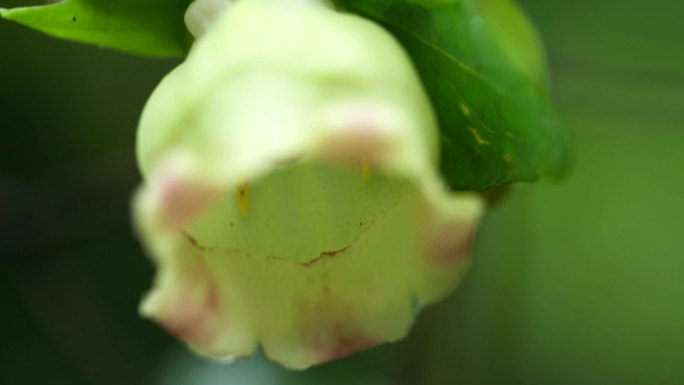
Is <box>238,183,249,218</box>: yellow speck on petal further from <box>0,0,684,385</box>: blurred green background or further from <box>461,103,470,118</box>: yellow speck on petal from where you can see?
<box>0,0,684,385</box>: blurred green background

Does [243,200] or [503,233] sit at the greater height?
[243,200]

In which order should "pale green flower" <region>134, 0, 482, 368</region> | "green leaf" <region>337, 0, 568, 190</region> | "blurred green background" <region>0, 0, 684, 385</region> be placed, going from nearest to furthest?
"pale green flower" <region>134, 0, 482, 368</region>
"green leaf" <region>337, 0, 568, 190</region>
"blurred green background" <region>0, 0, 684, 385</region>

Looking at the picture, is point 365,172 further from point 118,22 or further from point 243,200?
point 118,22

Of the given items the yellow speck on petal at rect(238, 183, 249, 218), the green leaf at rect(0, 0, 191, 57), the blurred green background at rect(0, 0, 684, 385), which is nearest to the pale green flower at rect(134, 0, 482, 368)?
the yellow speck on petal at rect(238, 183, 249, 218)

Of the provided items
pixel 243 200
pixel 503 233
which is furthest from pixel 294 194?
pixel 503 233

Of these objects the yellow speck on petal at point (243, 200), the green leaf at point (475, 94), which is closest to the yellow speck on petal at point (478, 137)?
the green leaf at point (475, 94)

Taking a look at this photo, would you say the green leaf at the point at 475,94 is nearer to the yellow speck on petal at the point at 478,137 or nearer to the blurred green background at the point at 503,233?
the yellow speck on petal at the point at 478,137

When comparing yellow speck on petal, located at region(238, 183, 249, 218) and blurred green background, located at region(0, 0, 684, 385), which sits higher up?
yellow speck on petal, located at region(238, 183, 249, 218)
